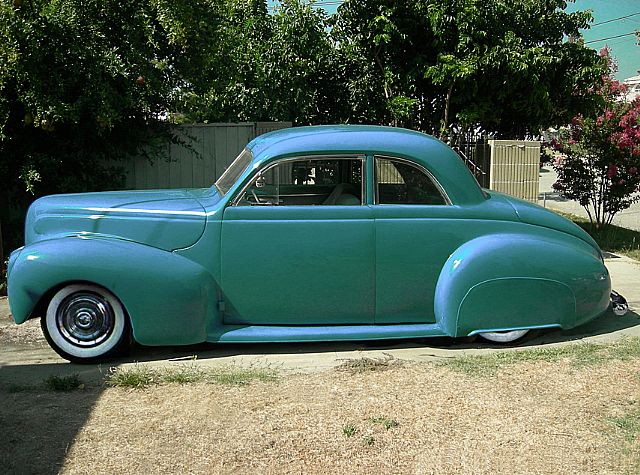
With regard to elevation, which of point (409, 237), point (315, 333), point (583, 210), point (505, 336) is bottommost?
point (505, 336)

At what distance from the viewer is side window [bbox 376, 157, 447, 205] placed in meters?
5.74

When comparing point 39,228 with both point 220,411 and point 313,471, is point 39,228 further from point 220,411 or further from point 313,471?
point 313,471

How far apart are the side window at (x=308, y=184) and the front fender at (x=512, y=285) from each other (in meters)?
1.01

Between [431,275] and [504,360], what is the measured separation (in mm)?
852

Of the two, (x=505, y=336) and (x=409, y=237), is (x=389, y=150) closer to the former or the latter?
(x=409, y=237)

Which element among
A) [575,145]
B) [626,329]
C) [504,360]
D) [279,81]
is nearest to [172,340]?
[504,360]

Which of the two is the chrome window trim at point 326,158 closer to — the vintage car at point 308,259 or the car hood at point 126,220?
the vintage car at point 308,259

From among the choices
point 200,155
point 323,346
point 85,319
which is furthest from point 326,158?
point 200,155

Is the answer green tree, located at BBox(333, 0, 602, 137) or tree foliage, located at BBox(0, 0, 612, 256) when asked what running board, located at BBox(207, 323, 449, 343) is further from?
green tree, located at BBox(333, 0, 602, 137)

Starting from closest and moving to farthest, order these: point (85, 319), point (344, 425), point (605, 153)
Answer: point (344, 425), point (85, 319), point (605, 153)

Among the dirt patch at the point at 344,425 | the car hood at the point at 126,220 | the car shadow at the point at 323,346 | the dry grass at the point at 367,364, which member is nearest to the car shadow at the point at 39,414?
the dirt patch at the point at 344,425

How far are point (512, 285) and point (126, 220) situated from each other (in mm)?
3064

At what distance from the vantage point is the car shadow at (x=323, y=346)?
5.70 metres

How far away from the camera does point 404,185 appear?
228 inches
